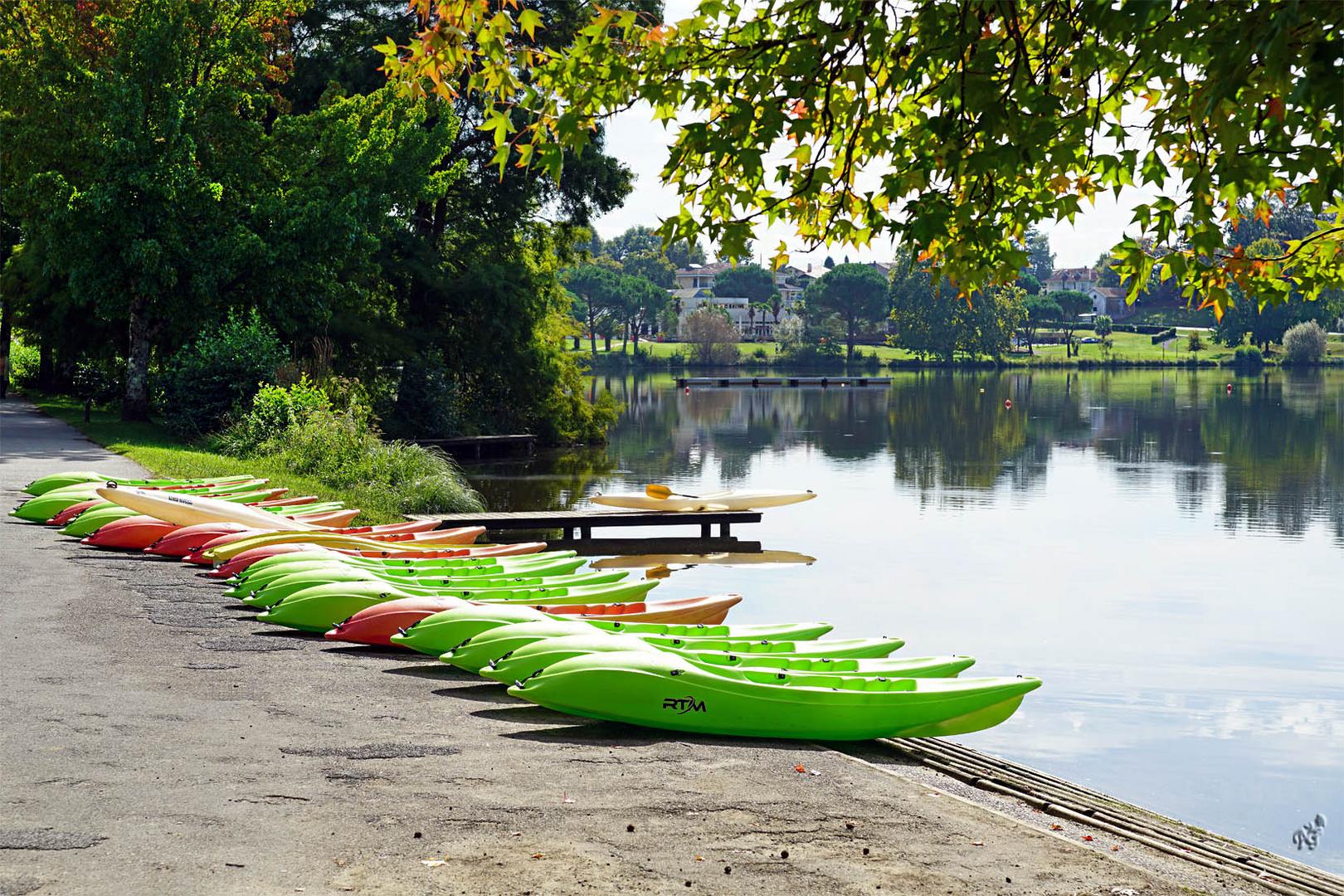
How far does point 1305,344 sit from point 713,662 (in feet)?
369

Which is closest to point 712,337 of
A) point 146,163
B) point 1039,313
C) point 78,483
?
Result: point 1039,313

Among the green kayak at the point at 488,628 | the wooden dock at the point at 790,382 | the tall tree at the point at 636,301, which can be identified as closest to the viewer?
the green kayak at the point at 488,628

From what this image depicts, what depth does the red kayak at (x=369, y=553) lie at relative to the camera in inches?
525

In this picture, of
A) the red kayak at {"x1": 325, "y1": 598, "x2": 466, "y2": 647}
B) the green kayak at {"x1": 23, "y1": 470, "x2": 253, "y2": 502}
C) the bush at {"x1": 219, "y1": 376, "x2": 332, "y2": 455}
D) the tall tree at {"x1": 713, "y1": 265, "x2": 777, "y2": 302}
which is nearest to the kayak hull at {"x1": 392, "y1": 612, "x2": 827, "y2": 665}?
the red kayak at {"x1": 325, "y1": 598, "x2": 466, "y2": 647}

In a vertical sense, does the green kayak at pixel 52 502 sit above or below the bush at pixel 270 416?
below

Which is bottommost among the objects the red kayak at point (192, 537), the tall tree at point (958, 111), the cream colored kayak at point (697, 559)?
the cream colored kayak at point (697, 559)

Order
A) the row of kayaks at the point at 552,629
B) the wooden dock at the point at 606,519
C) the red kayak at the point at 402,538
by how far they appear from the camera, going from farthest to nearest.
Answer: the wooden dock at the point at 606,519 < the red kayak at the point at 402,538 < the row of kayaks at the point at 552,629

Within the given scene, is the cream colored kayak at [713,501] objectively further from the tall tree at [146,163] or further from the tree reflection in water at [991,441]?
the tall tree at [146,163]

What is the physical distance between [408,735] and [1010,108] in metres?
4.73

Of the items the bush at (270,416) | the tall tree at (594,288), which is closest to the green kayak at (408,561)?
the bush at (270,416)

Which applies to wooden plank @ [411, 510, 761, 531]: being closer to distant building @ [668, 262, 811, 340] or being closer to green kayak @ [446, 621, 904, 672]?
green kayak @ [446, 621, 904, 672]

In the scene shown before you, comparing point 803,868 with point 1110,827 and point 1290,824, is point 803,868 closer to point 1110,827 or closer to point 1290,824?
point 1110,827

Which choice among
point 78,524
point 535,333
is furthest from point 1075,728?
point 535,333

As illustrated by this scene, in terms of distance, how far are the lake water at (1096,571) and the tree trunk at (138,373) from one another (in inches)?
310
